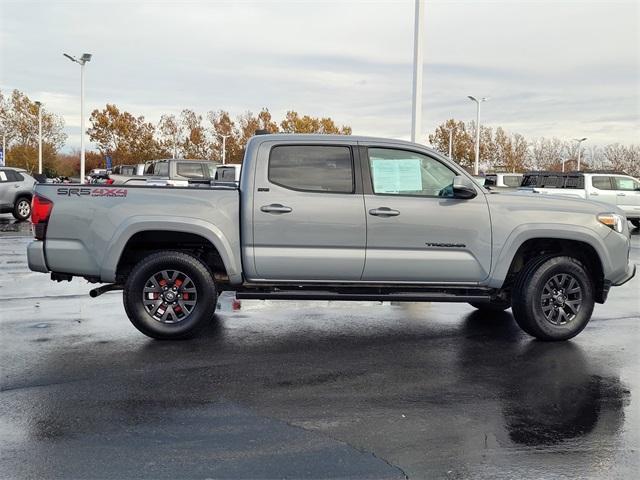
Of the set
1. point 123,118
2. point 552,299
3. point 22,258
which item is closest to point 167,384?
point 552,299

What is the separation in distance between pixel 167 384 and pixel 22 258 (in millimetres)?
9079

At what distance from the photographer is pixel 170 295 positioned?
650 centimetres

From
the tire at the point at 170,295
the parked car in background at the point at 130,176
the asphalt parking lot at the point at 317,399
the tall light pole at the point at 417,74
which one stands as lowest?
the asphalt parking lot at the point at 317,399

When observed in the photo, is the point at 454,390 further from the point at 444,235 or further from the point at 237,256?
the point at 237,256

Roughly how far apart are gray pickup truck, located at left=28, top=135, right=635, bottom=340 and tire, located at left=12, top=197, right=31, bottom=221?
17.3m

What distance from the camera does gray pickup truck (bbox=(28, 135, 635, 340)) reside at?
6.33 metres

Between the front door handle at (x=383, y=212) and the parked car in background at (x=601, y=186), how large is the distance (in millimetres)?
17797

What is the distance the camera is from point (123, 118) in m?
70.6

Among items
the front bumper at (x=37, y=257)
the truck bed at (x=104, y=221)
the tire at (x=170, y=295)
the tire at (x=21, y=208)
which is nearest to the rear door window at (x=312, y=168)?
the truck bed at (x=104, y=221)

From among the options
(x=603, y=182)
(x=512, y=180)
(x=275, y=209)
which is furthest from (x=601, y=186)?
(x=275, y=209)

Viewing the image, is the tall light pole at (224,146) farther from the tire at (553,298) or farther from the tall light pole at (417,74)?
the tire at (553,298)

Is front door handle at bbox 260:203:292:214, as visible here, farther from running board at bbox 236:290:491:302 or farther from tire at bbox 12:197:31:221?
tire at bbox 12:197:31:221

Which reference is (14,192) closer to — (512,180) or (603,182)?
(512,180)

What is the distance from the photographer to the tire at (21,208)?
22016 mm
